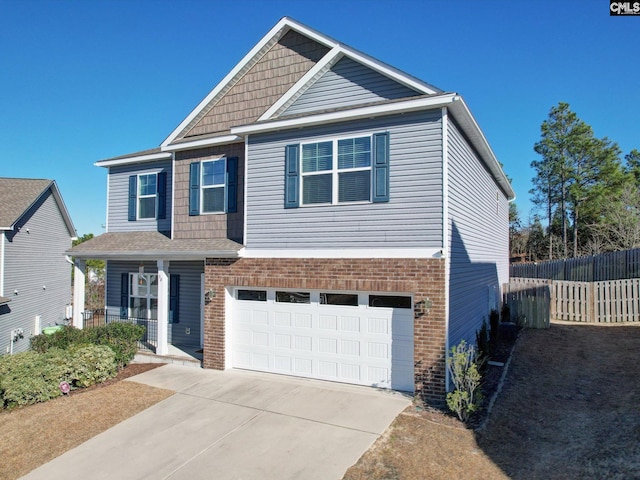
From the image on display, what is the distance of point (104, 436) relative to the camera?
7055 mm

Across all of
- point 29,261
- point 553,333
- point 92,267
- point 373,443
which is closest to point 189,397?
point 373,443

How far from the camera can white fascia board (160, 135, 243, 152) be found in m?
11.1

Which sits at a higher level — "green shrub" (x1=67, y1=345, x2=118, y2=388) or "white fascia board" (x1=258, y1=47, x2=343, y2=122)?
"white fascia board" (x1=258, y1=47, x2=343, y2=122)

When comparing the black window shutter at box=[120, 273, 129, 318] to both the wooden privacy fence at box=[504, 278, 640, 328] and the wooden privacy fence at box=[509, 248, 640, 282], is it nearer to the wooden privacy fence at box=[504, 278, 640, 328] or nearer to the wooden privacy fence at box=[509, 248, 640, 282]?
the wooden privacy fence at box=[504, 278, 640, 328]

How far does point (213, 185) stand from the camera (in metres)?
11.8

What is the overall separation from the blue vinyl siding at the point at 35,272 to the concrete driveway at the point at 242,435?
39.2 feet

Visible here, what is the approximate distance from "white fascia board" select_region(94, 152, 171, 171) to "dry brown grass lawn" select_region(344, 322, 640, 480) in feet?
36.7

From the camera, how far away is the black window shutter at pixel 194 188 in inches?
472

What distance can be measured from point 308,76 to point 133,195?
8.20 m

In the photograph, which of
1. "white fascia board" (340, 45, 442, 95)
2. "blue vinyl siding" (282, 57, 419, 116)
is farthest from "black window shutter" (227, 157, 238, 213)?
"white fascia board" (340, 45, 442, 95)

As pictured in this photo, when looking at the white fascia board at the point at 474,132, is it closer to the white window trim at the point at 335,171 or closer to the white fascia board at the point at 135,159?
the white window trim at the point at 335,171

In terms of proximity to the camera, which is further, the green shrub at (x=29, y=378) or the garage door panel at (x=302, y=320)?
the garage door panel at (x=302, y=320)

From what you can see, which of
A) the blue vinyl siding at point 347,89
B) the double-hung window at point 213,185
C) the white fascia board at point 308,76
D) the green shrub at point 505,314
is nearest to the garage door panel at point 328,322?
the double-hung window at point 213,185

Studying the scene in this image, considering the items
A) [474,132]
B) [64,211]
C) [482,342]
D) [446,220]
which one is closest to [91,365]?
[446,220]
